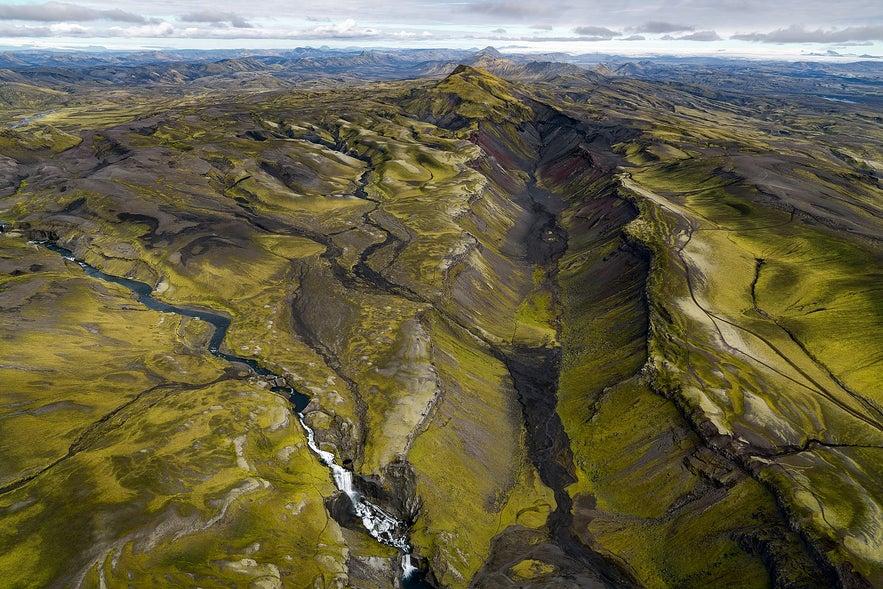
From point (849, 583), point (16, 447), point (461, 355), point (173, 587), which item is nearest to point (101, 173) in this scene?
point (16, 447)

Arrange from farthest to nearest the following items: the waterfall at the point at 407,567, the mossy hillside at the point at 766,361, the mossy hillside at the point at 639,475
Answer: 1. the mossy hillside at the point at 766,361
2. the waterfall at the point at 407,567
3. the mossy hillside at the point at 639,475

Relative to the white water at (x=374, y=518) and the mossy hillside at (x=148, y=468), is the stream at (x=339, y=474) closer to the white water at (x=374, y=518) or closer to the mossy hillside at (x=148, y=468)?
the white water at (x=374, y=518)

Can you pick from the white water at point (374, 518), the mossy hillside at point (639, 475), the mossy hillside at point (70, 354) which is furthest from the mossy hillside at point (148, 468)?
the mossy hillside at point (639, 475)

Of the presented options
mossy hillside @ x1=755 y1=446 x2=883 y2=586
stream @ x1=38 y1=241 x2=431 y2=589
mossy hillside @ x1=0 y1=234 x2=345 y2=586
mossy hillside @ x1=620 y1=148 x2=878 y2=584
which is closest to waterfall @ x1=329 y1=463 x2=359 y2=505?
stream @ x1=38 y1=241 x2=431 y2=589

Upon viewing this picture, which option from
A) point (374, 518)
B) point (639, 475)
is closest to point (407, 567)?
point (374, 518)

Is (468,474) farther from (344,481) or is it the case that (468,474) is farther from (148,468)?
(148,468)

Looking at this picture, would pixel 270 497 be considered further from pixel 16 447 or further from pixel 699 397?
pixel 699 397
